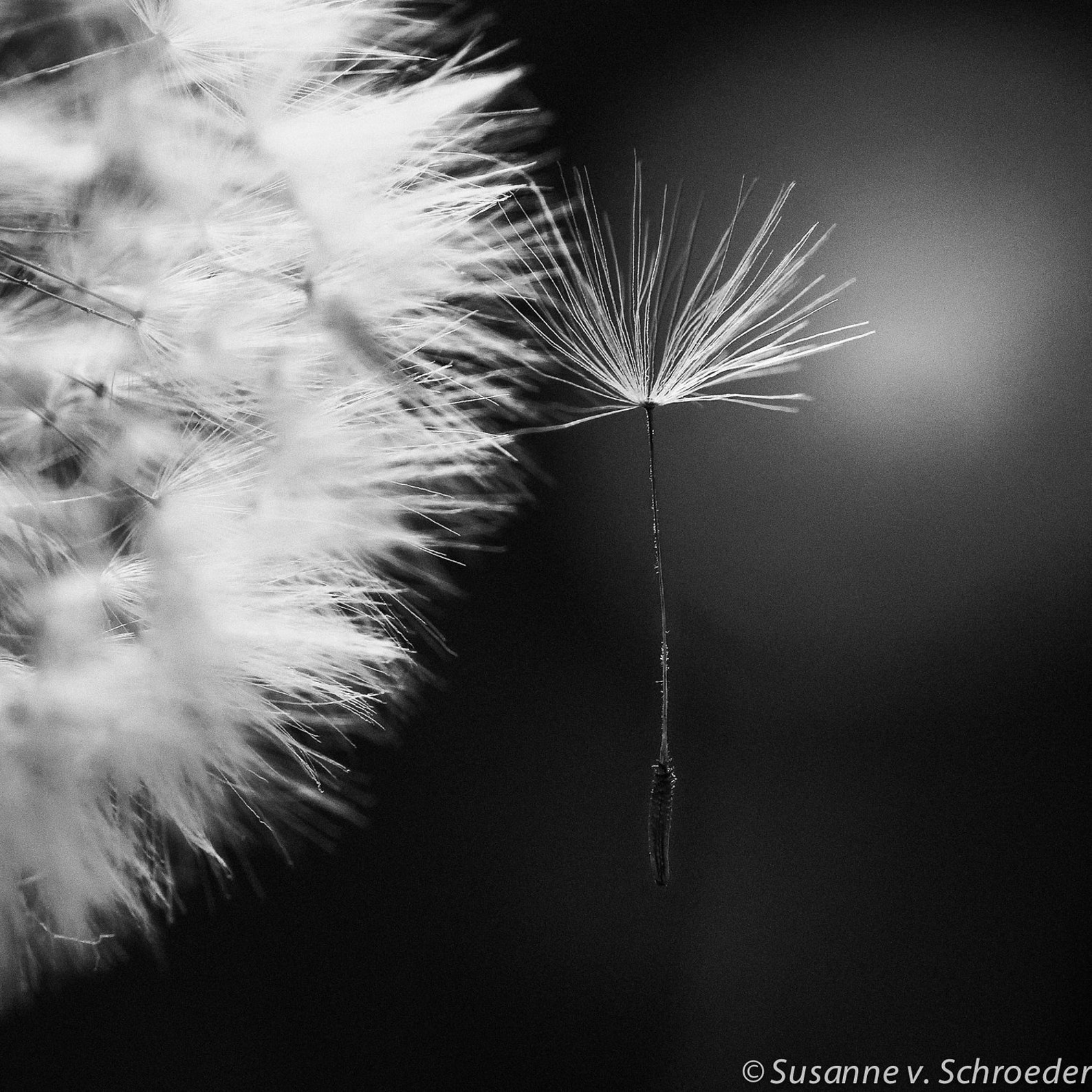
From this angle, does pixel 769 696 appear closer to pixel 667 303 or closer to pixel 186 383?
pixel 667 303

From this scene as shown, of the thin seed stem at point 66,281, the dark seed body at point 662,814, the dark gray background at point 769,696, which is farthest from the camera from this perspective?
the dark gray background at point 769,696

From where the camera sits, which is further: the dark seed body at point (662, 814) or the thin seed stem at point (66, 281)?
the dark seed body at point (662, 814)

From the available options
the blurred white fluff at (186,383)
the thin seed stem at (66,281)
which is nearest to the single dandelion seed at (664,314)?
the blurred white fluff at (186,383)

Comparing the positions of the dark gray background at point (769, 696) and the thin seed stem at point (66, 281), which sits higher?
the thin seed stem at point (66, 281)

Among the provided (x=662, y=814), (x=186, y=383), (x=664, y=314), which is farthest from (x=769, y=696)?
(x=186, y=383)

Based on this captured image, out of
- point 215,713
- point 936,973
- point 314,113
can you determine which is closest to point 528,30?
point 314,113

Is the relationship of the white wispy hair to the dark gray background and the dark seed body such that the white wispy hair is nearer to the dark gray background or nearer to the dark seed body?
the dark gray background

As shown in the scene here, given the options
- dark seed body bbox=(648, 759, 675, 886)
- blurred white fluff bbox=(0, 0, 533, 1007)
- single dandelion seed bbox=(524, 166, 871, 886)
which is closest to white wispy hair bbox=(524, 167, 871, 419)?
single dandelion seed bbox=(524, 166, 871, 886)

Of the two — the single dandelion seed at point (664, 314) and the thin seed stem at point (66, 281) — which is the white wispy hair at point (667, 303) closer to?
the single dandelion seed at point (664, 314)

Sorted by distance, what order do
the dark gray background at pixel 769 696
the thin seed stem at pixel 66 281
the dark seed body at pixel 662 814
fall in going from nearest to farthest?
the thin seed stem at pixel 66 281, the dark seed body at pixel 662 814, the dark gray background at pixel 769 696
